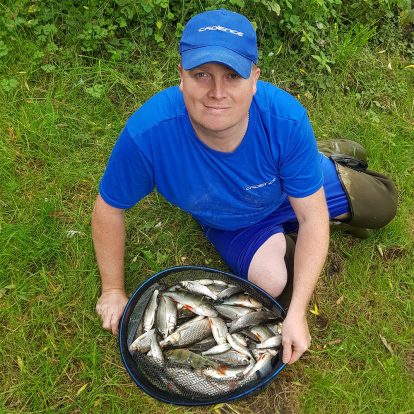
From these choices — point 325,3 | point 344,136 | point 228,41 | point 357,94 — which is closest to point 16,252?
point 228,41

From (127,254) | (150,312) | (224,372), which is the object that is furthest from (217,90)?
(127,254)

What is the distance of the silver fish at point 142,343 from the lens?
2527 mm

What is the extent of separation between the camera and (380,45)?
4.38m

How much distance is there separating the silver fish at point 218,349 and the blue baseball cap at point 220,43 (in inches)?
53.8

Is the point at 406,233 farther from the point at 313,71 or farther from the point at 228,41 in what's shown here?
the point at 228,41

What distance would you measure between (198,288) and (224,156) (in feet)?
2.74

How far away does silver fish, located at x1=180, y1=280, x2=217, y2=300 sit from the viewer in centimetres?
271

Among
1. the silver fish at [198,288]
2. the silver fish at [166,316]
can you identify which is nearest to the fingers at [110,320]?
the silver fish at [166,316]

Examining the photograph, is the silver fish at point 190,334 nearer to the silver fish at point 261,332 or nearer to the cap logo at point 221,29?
the silver fish at point 261,332

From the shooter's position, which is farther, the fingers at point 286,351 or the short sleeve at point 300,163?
the fingers at point 286,351

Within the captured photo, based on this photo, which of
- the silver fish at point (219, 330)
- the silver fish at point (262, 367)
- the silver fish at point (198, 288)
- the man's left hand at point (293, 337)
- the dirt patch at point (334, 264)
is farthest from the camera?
the dirt patch at point (334, 264)

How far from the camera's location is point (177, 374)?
8.30 feet

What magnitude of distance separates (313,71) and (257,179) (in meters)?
2.04

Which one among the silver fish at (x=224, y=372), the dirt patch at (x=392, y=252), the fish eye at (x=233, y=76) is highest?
the fish eye at (x=233, y=76)
